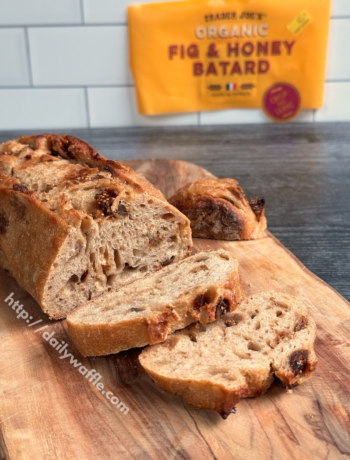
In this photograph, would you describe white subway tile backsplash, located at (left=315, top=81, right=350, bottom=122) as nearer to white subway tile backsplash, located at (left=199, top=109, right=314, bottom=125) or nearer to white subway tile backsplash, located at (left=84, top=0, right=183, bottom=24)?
white subway tile backsplash, located at (left=199, top=109, right=314, bottom=125)

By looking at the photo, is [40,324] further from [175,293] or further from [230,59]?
[230,59]

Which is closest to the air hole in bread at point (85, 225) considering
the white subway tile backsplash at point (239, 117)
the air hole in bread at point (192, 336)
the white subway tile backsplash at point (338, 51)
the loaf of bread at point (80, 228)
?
the loaf of bread at point (80, 228)

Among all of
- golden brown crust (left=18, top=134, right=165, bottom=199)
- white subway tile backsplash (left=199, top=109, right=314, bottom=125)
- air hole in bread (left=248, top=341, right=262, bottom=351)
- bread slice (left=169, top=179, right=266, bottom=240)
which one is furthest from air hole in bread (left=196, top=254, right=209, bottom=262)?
white subway tile backsplash (left=199, top=109, right=314, bottom=125)

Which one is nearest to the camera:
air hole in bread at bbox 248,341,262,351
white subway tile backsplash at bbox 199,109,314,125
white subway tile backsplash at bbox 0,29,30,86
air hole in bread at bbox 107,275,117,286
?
air hole in bread at bbox 248,341,262,351

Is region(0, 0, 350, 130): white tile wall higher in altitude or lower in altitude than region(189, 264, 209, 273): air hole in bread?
higher

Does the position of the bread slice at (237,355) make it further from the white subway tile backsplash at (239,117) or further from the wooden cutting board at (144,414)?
the white subway tile backsplash at (239,117)

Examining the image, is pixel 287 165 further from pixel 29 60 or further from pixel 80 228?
pixel 29 60

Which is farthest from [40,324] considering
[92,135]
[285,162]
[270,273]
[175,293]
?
[92,135]
